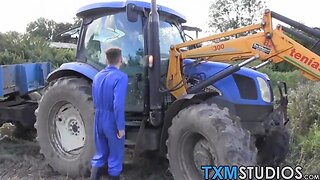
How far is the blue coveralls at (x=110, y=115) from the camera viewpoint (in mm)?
4453

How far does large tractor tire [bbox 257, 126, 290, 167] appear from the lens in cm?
505

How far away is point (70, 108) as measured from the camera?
586 centimetres

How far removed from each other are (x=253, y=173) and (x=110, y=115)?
62.1 inches

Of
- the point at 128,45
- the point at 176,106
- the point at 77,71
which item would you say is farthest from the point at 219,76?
the point at 77,71

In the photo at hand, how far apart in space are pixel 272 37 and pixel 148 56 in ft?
4.66

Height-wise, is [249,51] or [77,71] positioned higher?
[249,51]

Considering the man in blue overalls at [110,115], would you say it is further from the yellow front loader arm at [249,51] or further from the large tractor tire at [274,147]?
the large tractor tire at [274,147]

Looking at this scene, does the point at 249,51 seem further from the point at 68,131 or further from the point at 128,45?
the point at 68,131

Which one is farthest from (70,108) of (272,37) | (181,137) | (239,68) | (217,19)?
(217,19)

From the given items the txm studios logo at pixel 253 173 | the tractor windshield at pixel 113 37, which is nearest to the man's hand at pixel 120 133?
the txm studios logo at pixel 253 173

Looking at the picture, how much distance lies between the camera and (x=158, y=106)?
5.18 metres

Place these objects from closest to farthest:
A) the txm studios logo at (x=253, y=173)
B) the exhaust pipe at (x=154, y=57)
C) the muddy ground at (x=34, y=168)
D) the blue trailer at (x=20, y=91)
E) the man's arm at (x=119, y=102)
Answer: the txm studios logo at (x=253, y=173)
the man's arm at (x=119, y=102)
the exhaust pipe at (x=154, y=57)
the muddy ground at (x=34, y=168)
the blue trailer at (x=20, y=91)

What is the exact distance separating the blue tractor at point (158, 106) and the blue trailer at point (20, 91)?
119 centimetres

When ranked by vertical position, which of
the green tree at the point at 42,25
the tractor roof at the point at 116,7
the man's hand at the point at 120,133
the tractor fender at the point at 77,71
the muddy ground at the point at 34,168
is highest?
the green tree at the point at 42,25
